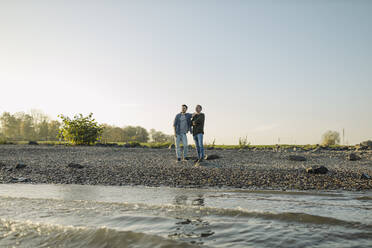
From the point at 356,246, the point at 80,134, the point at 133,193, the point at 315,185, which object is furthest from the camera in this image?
the point at 80,134

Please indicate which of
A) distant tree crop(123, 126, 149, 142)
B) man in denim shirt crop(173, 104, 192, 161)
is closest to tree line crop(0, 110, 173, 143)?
distant tree crop(123, 126, 149, 142)

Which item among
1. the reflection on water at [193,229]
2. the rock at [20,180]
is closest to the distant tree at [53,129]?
the rock at [20,180]

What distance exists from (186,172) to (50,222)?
229 inches

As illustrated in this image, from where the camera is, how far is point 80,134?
25.9 meters

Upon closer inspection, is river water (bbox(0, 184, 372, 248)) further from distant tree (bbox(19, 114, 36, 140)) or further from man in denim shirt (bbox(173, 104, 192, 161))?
distant tree (bbox(19, 114, 36, 140))

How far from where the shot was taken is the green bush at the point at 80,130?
25812 mm

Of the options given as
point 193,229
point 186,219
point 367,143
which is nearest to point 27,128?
point 367,143

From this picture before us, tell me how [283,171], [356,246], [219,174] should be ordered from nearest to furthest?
1. [356,246]
2. [219,174]
3. [283,171]

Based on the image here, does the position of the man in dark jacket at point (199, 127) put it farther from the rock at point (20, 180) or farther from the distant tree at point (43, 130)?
the distant tree at point (43, 130)

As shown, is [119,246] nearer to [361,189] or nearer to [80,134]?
[361,189]

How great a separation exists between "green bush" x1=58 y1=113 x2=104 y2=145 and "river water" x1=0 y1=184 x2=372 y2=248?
1819 centimetres

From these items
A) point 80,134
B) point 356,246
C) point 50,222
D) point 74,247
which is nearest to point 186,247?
point 74,247

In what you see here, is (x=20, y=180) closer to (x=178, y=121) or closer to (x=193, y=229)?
(x=178, y=121)

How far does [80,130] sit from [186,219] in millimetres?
22283
